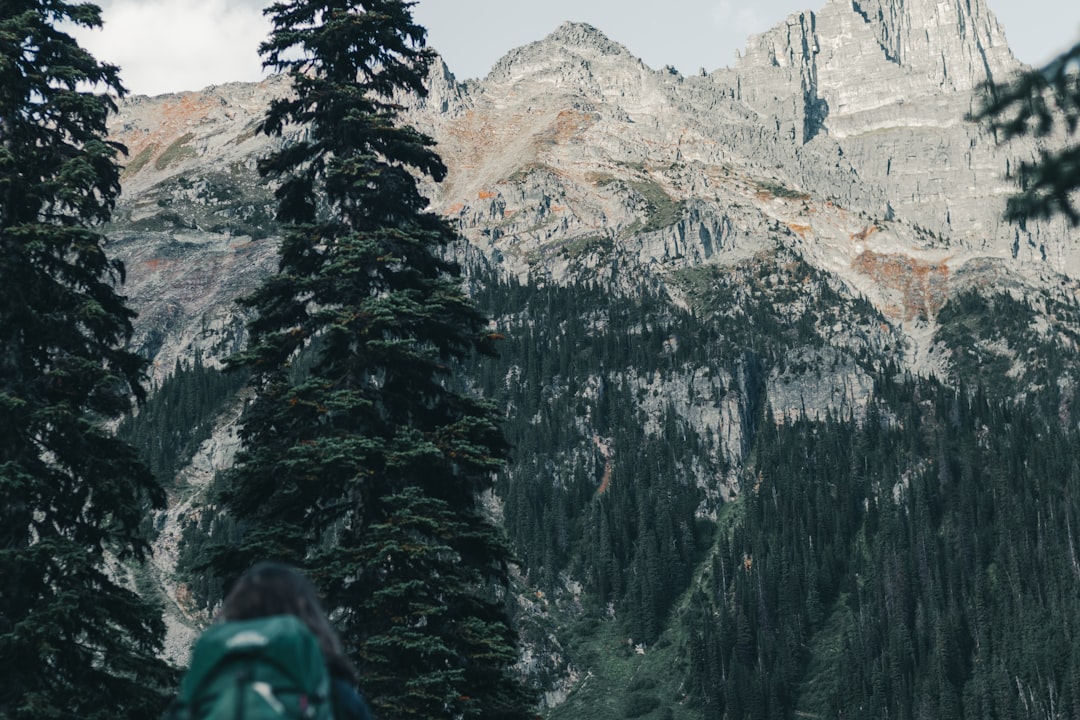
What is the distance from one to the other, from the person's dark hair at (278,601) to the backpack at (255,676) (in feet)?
0.90

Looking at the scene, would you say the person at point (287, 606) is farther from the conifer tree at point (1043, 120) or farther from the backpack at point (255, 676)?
the conifer tree at point (1043, 120)

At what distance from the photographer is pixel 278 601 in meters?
5.99

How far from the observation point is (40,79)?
25.0m

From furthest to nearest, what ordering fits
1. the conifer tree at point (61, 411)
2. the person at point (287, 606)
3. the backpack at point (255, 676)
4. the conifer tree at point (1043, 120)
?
the conifer tree at point (61, 411) → the conifer tree at point (1043, 120) → the person at point (287, 606) → the backpack at point (255, 676)

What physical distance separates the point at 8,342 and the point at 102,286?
248 centimetres

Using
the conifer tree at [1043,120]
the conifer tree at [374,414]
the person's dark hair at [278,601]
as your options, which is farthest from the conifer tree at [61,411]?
the conifer tree at [1043,120]

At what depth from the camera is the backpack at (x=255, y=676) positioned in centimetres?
539

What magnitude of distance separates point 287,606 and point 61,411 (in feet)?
57.0

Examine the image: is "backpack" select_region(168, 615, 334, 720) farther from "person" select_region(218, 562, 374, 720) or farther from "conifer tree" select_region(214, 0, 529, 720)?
"conifer tree" select_region(214, 0, 529, 720)

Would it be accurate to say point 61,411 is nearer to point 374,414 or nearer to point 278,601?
point 374,414

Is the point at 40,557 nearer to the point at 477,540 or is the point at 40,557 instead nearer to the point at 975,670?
the point at 477,540

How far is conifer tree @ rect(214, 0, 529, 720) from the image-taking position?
2136cm

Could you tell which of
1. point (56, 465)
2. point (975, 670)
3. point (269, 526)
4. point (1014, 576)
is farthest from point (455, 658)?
point (1014, 576)

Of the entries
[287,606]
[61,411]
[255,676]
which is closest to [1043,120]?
[287,606]
